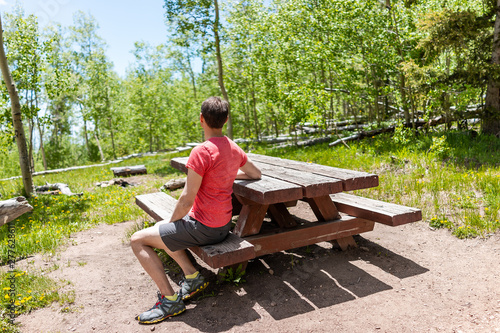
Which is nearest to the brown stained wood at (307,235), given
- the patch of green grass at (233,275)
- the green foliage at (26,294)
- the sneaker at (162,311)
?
the patch of green grass at (233,275)

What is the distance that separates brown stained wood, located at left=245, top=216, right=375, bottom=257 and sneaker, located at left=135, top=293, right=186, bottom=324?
0.89 metres

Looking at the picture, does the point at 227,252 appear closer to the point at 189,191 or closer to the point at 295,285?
the point at 189,191

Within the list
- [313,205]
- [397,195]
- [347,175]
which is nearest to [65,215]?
[313,205]

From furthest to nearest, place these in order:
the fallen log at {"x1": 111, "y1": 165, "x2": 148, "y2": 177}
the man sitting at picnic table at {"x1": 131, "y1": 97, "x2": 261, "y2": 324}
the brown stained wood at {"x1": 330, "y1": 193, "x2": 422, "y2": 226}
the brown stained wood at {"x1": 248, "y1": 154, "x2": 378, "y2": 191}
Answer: the fallen log at {"x1": 111, "y1": 165, "x2": 148, "y2": 177} < the brown stained wood at {"x1": 330, "y1": 193, "x2": 422, "y2": 226} < the brown stained wood at {"x1": 248, "y1": 154, "x2": 378, "y2": 191} < the man sitting at picnic table at {"x1": 131, "y1": 97, "x2": 261, "y2": 324}

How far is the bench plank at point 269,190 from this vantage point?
3295mm

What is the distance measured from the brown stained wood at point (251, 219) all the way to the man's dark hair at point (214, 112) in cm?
107

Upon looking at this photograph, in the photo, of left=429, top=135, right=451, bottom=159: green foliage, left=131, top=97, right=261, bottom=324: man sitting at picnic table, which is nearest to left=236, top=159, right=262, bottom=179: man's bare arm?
left=131, top=97, right=261, bottom=324: man sitting at picnic table

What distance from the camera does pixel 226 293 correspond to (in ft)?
12.0

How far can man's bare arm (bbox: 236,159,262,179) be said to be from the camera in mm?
3750

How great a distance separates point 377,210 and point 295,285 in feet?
3.75

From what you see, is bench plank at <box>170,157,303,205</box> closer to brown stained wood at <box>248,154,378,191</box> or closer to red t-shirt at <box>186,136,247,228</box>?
red t-shirt at <box>186,136,247,228</box>

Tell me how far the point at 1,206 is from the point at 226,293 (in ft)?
7.89

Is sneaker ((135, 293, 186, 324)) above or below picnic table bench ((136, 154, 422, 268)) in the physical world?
below

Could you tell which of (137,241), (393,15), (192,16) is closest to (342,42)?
(393,15)
